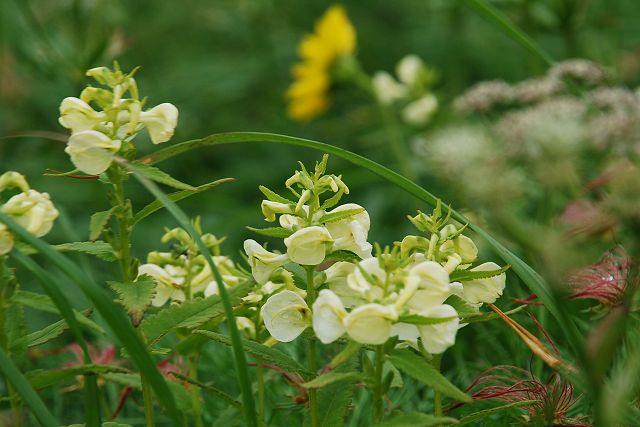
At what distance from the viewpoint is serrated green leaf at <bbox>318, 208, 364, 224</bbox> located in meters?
0.85

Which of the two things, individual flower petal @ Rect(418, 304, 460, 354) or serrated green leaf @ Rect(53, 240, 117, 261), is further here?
serrated green leaf @ Rect(53, 240, 117, 261)

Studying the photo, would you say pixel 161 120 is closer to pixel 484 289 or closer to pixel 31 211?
pixel 31 211

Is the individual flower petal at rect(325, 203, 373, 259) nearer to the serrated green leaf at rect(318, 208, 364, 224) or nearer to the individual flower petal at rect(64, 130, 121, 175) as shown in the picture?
the serrated green leaf at rect(318, 208, 364, 224)

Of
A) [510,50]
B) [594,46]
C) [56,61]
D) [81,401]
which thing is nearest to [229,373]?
[81,401]

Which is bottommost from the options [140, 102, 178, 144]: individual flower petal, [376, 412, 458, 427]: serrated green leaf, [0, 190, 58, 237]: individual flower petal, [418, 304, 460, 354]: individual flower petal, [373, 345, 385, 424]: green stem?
[376, 412, 458, 427]: serrated green leaf

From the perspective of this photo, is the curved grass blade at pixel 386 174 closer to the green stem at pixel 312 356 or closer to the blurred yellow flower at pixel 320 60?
the green stem at pixel 312 356

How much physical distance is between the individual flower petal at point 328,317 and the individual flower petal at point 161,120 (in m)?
0.23

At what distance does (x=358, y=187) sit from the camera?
2871 mm

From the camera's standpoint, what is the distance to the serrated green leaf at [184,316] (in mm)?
842

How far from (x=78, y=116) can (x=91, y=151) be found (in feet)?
0.17

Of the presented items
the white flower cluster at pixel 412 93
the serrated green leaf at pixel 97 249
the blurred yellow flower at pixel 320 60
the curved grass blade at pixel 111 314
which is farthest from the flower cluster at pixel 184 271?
the blurred yellow flower at pixel 320 60

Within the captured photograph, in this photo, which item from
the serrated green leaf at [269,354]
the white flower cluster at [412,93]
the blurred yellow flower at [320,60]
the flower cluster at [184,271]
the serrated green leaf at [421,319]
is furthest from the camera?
the blurred yellow flower at [320,60]

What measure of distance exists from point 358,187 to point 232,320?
212 cm

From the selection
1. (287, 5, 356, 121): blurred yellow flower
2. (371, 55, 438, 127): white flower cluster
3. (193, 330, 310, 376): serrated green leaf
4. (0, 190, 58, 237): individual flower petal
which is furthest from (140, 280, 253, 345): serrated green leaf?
(287, 5, 356, 121): blurred yellow flower
